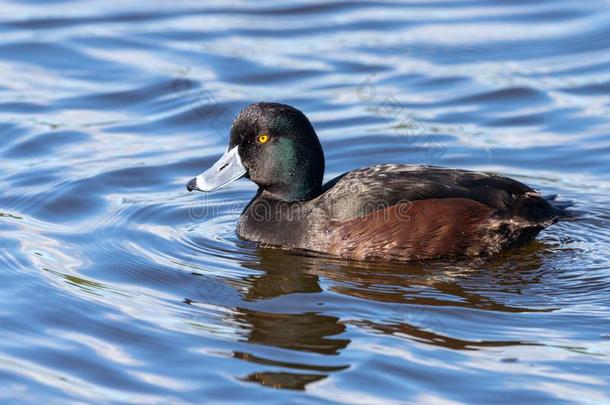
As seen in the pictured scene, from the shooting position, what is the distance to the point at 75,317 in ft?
24.4

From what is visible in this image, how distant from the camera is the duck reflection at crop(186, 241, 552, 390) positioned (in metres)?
6.73

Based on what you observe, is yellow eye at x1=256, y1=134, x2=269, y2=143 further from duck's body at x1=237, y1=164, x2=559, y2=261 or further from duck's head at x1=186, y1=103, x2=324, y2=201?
duck's body at x1=237, y1=164, x2=559, y2=261

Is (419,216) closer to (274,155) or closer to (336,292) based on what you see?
(336,292)

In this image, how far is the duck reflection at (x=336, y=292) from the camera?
265 inches

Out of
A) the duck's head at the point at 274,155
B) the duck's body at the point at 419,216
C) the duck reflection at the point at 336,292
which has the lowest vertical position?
the duck reflection at the point at 336,292

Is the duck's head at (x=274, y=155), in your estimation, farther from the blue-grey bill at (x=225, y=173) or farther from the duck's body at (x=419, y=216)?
the duck's body at (x=419, y=216)

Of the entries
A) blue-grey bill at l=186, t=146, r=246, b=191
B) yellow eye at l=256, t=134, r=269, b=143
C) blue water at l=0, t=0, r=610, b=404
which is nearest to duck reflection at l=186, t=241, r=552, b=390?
blue water at l=0, t=0, r=610, b=404

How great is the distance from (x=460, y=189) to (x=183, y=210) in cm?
265

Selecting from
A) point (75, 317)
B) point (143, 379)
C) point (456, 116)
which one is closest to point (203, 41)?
point (456, 116)

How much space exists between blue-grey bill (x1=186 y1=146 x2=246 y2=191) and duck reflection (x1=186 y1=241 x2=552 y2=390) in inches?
27.2

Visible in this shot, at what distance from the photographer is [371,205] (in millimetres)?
8562

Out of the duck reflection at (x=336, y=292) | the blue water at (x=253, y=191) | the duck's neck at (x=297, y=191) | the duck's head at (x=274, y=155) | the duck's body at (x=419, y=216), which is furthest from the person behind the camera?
the duck's neck at (x=297, y=191)

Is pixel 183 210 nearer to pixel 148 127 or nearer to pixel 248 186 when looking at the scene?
pixel 248 186

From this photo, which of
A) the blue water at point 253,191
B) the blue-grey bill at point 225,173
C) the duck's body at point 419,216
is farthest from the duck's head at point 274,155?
the blue water at point 253,191
